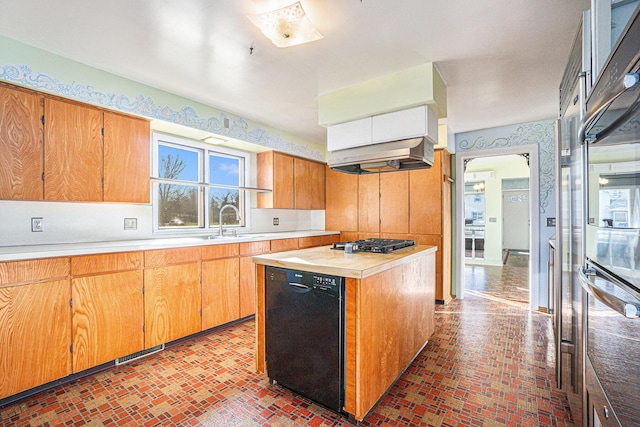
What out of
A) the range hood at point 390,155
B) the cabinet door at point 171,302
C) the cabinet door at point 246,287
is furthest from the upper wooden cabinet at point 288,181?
the cabinet door at point 171,302

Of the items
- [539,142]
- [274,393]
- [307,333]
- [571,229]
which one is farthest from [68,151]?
[539,142]

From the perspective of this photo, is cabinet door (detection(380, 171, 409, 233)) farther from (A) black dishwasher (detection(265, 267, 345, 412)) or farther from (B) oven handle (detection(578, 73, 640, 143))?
(B) oven handle (detection(578, 73, 640, 143))

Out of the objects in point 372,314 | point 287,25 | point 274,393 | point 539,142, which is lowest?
point 274,393

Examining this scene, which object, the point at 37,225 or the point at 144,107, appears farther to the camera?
the point at 144,107

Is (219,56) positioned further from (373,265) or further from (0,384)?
(0,384)

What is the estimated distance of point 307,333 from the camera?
185cm

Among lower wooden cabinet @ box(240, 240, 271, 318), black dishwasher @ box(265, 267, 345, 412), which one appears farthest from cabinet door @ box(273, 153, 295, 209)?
black dishwasher @ box(265, 267, 345, 412)

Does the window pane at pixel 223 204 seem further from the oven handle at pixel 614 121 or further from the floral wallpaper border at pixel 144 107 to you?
the oven handle at pixel 614 121

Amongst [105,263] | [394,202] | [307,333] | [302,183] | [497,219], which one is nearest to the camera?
[307,333]

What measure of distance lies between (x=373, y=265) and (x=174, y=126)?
2.49 metres

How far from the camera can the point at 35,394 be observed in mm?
1995

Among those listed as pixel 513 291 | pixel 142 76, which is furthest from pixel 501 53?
pixel 513 291

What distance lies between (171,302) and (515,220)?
9.83 metres

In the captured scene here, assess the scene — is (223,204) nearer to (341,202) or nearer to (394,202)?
(341,202)
